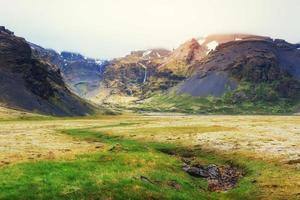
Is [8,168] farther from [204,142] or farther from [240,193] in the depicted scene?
[204,142]

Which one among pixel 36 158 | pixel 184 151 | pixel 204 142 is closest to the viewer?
pixel 36 158

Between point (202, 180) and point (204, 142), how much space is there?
3270cm

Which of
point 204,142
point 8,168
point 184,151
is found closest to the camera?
point 8,168

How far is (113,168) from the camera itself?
46.8 m

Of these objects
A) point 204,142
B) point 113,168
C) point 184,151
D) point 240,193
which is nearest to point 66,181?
point 113,168

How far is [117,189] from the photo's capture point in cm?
3859

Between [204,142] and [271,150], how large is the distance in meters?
16.7

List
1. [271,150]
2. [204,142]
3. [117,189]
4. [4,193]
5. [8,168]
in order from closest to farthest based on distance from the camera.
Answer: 1. [4,193]
2. [117,189]
3. [8,168]
4. [271,150]
5. [204,142]

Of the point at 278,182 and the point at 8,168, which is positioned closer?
the point at 8,168

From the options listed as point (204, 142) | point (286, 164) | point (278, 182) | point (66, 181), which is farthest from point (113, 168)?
point (204, 142)

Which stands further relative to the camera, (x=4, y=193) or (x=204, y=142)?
(x=204, y=142)

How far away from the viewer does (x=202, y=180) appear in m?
51.0

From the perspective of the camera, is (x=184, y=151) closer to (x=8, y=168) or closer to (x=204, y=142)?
(x=204, y=142)

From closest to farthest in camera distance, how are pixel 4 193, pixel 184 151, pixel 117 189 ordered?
pixel 4 193
pixel 117 189
pixel 184 151
